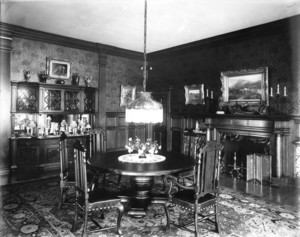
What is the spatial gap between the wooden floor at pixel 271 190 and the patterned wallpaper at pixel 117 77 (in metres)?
3.82

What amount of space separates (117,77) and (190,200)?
17.6 feet

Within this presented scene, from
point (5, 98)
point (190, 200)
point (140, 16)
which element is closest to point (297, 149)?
point (190, 200)

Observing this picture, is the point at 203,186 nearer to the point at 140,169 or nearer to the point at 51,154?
the point at 140,169

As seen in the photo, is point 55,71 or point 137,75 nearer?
point 55,71

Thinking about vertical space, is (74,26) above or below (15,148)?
above

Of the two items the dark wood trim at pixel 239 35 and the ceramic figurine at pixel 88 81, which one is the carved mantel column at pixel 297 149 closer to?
the dark wood trim at pixel 239 35

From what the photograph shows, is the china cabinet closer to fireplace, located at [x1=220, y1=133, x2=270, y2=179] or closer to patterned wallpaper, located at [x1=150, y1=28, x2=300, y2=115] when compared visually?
patterned wallpaper, located at [x1=150, y1=28, x2=300, y2=115]

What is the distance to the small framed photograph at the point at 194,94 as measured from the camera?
6.53 meters

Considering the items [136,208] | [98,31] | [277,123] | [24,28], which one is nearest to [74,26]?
[98,31]

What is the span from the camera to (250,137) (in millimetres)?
5594

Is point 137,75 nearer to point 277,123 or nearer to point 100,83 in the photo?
point 100,83

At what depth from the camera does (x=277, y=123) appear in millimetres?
4766

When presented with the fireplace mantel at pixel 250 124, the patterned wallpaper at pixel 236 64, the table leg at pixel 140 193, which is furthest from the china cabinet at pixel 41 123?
the fireplace mantel at pixel 250 124

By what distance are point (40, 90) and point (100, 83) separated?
1794mm
